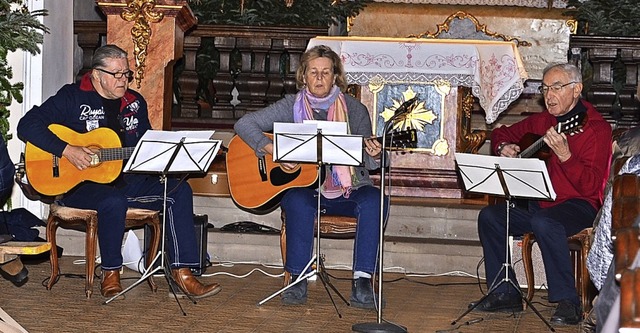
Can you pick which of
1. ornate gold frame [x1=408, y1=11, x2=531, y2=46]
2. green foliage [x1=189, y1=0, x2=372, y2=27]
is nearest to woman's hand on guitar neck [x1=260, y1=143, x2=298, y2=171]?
green foliage [x1=189, y1=0, x2=372, y2=27]

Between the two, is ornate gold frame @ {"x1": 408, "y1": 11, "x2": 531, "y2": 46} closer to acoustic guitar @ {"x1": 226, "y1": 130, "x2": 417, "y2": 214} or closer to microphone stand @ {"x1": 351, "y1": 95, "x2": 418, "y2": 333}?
acoustic guitar @ {"x1": 226, "y1": 130, "x2": 417, "y2": 214}

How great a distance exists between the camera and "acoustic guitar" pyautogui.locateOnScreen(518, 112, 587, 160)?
5.71m

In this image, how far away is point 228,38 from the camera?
932 centimetres

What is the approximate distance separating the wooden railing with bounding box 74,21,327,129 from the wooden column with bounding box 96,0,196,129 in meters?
1.32

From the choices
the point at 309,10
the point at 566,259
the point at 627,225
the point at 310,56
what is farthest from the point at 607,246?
the point at 309,10

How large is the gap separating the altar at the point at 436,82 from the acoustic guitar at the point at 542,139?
175 centimetres

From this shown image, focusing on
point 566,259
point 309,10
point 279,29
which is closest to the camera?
point 566,259

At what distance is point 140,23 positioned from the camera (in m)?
7.93

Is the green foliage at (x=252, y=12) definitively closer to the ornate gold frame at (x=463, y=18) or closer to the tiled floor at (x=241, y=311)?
the ornate gold frame at (x=463, y=18)

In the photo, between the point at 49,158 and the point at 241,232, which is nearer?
the point at 49,158

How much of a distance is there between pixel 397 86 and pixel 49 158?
2.95 m

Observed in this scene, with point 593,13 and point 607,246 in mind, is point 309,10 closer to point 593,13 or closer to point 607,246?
point 593,13

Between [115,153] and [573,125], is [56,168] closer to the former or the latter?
[115,153]

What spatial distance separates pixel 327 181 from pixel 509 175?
1208 millimetres
